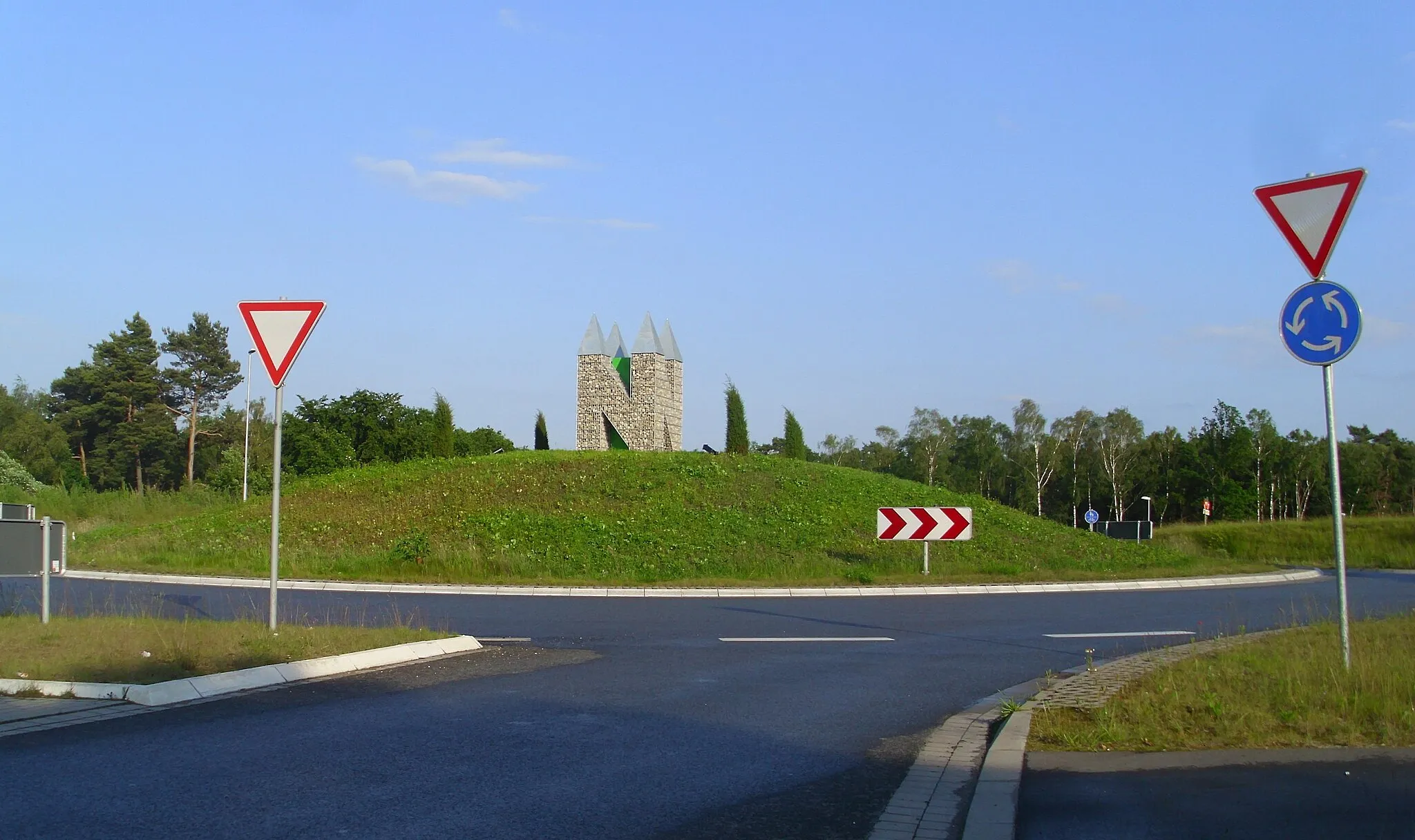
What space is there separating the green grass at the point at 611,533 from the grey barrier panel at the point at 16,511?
738 cm

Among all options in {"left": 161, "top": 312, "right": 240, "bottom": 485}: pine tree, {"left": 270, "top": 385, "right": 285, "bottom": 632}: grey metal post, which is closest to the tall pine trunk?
{"left": 161, "top": 312, "right": 240, "bottom": 485}: pine tree

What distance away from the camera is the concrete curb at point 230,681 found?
25.6 ft

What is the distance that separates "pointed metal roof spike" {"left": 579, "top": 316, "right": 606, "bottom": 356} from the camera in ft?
137

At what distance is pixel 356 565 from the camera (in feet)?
69.8

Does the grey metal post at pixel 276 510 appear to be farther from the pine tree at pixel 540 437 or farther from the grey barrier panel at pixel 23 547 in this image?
the pine tree at pixel 540 437

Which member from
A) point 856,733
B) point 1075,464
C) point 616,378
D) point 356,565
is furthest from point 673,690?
point 1075,464

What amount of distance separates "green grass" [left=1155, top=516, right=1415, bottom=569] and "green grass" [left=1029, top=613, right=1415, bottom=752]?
21178 millimetres

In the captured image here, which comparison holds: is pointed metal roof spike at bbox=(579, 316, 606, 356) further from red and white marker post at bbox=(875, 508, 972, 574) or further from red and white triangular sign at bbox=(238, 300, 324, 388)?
red and white triangular sign at bbox=(238, 300, 324, 388)

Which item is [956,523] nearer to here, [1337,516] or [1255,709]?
[1337,516]

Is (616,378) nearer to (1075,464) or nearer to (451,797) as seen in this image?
(451,797)

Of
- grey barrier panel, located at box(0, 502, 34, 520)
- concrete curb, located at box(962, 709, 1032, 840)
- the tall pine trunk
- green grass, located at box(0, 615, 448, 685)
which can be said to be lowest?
concrete curb, located at box(962, 709, 1032, 840)

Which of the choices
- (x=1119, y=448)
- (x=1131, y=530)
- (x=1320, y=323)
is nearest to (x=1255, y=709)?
(x=1320, y=323)

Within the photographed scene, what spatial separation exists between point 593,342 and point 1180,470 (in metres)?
56.9

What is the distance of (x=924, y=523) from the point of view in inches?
797
